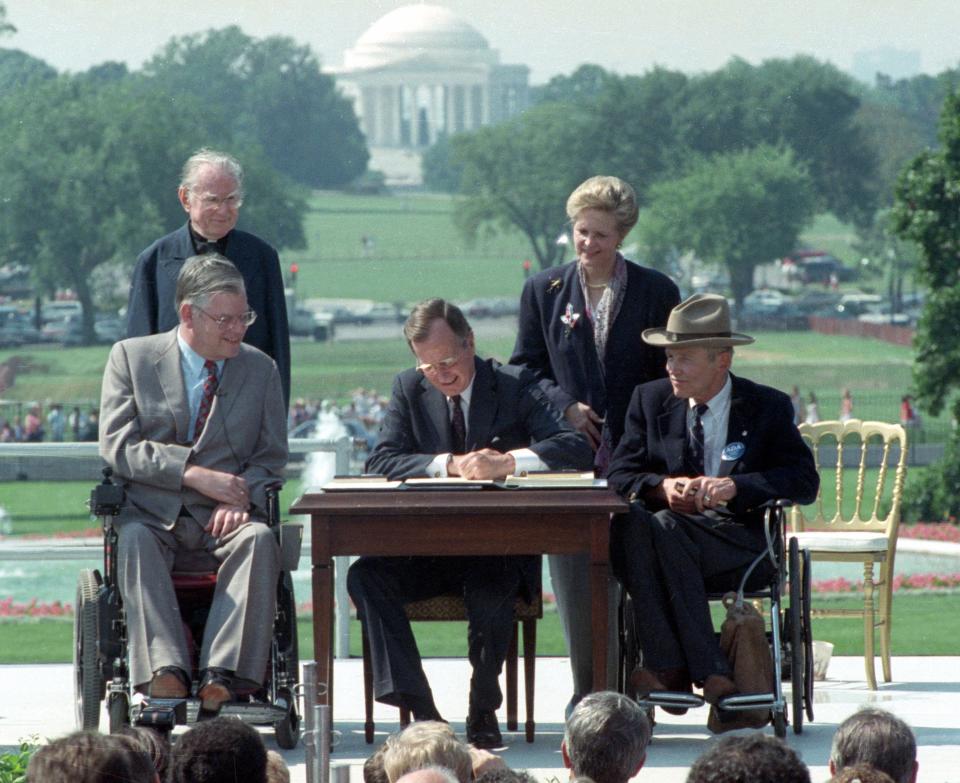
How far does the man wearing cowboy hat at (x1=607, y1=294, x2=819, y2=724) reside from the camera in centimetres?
551

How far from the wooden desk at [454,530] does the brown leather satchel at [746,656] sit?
1.36ft

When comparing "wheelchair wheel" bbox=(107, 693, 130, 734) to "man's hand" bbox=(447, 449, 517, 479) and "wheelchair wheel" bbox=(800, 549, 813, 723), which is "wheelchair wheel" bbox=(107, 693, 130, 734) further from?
"wheelchair wheel" bbox=(800, 549, 813, 723)

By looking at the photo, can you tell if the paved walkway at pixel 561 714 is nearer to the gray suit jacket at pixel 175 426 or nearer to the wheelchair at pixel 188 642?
the wheelchair at pixel 188 642

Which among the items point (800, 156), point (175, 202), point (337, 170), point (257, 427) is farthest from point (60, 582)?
point (337, 170)

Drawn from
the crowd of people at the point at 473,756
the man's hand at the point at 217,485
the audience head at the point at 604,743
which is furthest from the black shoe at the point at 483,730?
the audience head at the point at 604,743

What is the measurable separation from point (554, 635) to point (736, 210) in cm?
4964

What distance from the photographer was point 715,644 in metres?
5.52

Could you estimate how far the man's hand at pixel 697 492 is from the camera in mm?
5582

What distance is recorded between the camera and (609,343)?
20.1ft

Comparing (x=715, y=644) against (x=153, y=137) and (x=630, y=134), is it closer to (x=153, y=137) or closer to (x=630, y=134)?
(x=153, y=137)

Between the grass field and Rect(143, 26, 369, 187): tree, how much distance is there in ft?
172

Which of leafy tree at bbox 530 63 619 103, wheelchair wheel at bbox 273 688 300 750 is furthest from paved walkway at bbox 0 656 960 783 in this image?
leafy tree at bbox 530 63 619 103

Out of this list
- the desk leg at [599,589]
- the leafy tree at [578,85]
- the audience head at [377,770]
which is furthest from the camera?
the leafy tree at [578,85]

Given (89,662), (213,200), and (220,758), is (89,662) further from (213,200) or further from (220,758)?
(220,758)
